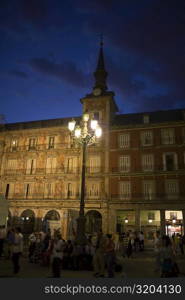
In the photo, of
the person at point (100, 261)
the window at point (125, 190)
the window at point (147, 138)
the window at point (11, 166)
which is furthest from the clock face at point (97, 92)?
the person at point (100, 261)

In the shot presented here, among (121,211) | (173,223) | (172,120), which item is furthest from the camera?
(172,120)

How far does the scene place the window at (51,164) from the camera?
30394 mm

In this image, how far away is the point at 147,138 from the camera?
28.8 meters

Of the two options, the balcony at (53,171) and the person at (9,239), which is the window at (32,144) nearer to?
the balcony at (53,171)

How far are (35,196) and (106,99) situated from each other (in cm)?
1425

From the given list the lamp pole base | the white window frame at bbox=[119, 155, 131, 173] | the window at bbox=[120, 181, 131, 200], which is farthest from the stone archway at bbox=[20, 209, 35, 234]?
the lamp pole base

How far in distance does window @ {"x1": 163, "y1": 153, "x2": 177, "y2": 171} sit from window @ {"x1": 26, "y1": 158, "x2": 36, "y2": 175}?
49.7 feet

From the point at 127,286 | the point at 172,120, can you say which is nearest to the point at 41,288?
the point at 127,286

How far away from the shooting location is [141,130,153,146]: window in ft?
93.8

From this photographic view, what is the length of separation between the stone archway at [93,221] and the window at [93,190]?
1.69 m

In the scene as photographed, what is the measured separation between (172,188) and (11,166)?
63.1ft

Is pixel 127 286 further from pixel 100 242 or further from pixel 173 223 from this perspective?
pixel 173 223

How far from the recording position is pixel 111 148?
Result: 1154 inches

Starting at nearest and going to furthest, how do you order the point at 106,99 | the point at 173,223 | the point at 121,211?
the point at 173,223 < the point at 121,211 < the point at 106,99
